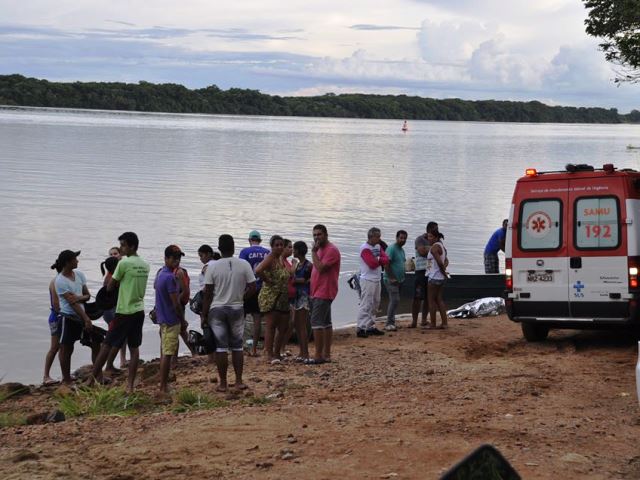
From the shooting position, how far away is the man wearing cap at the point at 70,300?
1273 cm

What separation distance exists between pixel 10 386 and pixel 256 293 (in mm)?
3431

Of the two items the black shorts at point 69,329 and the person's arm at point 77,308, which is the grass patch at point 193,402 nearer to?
the person's arm at point 77,308

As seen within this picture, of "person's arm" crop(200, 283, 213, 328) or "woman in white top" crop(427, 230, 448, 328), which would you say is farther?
"woman in white top" crop(427, 230, 448, 328)

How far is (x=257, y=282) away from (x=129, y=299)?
109 inches

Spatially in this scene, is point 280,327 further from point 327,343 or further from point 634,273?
point 634,273

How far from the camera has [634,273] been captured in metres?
13.3

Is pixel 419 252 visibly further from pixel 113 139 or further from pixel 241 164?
pixel 113 139

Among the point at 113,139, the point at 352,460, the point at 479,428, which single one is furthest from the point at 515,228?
the point at 113,139

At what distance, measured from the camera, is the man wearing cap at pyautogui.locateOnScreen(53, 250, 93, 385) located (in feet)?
41.8

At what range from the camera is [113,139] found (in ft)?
313

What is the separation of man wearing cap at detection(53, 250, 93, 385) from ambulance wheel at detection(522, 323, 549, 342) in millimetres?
6084

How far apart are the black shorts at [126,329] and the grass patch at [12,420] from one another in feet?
5.02

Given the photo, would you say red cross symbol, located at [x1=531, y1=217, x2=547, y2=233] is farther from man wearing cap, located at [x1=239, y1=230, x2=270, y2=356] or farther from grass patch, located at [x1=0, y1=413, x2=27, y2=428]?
grass patch, located at [x1=0, y1=413, x2=27, y2=428]

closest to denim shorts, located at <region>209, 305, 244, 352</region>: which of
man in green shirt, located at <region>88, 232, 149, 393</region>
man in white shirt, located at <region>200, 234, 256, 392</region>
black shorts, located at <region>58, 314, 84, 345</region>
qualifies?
man in white shirt, located at <region>200, 234, 256, 392</region>
